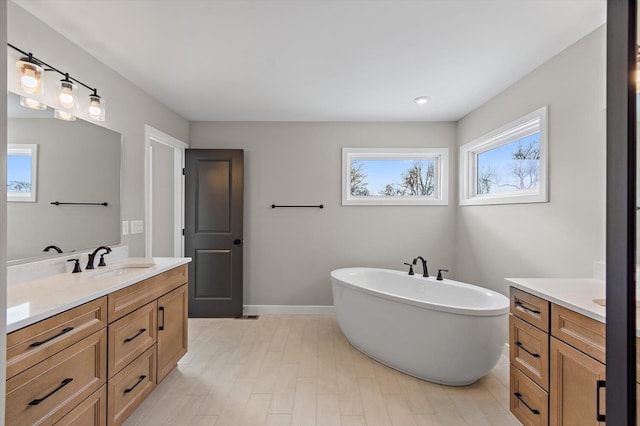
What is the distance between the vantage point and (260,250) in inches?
152

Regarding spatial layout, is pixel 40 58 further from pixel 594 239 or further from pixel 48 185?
pixel 594 239

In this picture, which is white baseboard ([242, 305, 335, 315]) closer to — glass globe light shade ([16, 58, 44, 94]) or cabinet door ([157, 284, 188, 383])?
cabinet door ([157, 284, 188, 383])

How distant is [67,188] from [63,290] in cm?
84

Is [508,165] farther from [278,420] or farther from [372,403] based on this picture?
[278,420]

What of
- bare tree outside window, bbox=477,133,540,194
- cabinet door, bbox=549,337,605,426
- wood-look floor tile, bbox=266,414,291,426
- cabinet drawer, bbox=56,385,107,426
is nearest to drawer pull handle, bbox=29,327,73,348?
cabinet drawer, bbox=56,385,107,426

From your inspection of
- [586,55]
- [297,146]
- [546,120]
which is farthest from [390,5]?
[297,146]

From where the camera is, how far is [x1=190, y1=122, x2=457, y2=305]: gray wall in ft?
12.7

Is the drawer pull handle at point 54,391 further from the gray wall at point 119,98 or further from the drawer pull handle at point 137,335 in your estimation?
the gray wall at point 119,98

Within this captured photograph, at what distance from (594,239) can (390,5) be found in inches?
75.8

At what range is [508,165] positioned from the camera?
2967mm

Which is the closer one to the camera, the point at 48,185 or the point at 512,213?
the point at 48,185

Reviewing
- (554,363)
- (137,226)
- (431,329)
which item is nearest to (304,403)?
(431,329)

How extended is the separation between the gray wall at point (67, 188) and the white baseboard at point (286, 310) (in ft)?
6.02

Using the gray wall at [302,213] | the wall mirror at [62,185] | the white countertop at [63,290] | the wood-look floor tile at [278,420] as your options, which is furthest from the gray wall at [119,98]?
the wood-look floor tile at [278,420]
